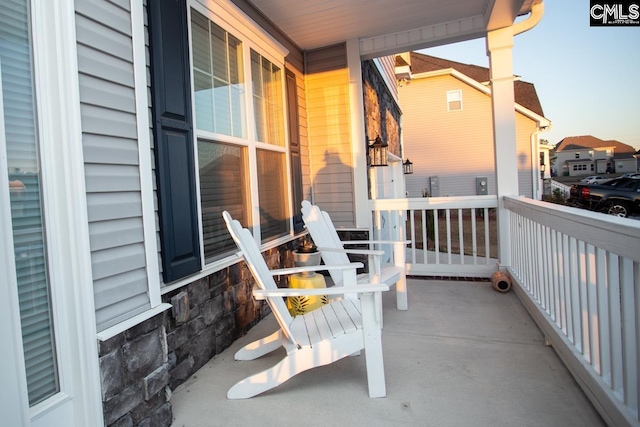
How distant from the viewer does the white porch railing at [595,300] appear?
1.45 m

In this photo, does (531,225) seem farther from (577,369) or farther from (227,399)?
(227,399)

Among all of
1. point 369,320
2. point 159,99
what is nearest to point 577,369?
point 369,320

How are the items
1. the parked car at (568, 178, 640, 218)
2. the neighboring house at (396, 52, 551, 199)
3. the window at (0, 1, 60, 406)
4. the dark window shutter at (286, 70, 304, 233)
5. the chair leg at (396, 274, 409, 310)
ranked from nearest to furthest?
the window at (0, 1, 60, 406) → the chair leg at (396, 274, 409, 310) → the dark window shutter at (286, 70, 304, 233) → the parked car at (568, 178, 640, 218) → the neighboring house at (396, 52, 551, 199)

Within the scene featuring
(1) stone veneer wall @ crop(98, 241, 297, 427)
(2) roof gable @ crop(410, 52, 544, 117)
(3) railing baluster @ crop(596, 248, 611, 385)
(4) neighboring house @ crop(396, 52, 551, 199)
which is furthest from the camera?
(2) roof gable @ crop(410, 52, 544, 117)

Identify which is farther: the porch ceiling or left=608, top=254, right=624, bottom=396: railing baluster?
the porch ceiling

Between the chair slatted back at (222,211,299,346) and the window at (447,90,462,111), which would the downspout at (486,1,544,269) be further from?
the window at (447,90,462,111)

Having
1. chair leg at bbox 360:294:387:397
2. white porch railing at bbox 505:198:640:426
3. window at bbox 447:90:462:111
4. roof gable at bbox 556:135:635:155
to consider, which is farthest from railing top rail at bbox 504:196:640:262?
roof gable at bbox 556:135:635:155

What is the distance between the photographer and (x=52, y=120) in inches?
55.1

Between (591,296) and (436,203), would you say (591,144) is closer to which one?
(436,203)

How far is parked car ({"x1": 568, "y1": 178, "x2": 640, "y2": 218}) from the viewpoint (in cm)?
902

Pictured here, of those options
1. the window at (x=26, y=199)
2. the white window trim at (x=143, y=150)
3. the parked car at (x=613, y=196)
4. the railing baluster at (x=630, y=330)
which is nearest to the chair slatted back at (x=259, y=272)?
the white window trim at (x=143, y=150)

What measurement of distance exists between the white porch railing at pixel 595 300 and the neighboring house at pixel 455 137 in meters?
12.2

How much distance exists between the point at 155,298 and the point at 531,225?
9.21 feet

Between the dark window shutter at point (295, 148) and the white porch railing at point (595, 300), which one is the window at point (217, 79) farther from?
the white porch railing at point (595, 300)
